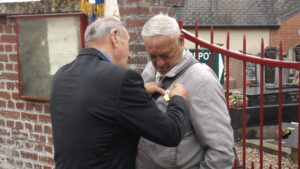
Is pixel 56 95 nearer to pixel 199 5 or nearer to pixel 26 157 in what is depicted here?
pixel 26 157

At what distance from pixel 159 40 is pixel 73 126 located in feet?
2.21

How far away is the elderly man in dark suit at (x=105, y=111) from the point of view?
84.4 inches

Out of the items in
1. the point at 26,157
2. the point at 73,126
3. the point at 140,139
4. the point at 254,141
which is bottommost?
the point at 254,141

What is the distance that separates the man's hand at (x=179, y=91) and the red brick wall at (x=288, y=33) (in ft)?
84.1

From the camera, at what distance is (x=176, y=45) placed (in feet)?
8.13

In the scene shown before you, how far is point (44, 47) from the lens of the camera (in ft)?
12.8

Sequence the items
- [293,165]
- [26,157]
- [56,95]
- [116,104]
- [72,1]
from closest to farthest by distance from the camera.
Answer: [116,104], [56,95], [72,1], [26,157], [293,165]

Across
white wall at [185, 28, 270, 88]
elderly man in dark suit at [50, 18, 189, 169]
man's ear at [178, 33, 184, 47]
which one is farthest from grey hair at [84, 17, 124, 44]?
white wall at [185, 28, 270, 88]

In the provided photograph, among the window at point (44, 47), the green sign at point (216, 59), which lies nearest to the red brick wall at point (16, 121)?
the window at point (44, 47)

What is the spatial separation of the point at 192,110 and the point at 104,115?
526mm

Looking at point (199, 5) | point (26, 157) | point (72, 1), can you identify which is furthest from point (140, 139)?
point (199, 5)

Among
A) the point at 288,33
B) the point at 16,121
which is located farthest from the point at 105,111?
the point at 288,33

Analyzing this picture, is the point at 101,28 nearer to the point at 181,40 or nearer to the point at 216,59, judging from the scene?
the point at 181,40

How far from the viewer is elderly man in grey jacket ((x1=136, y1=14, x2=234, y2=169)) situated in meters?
2.37
